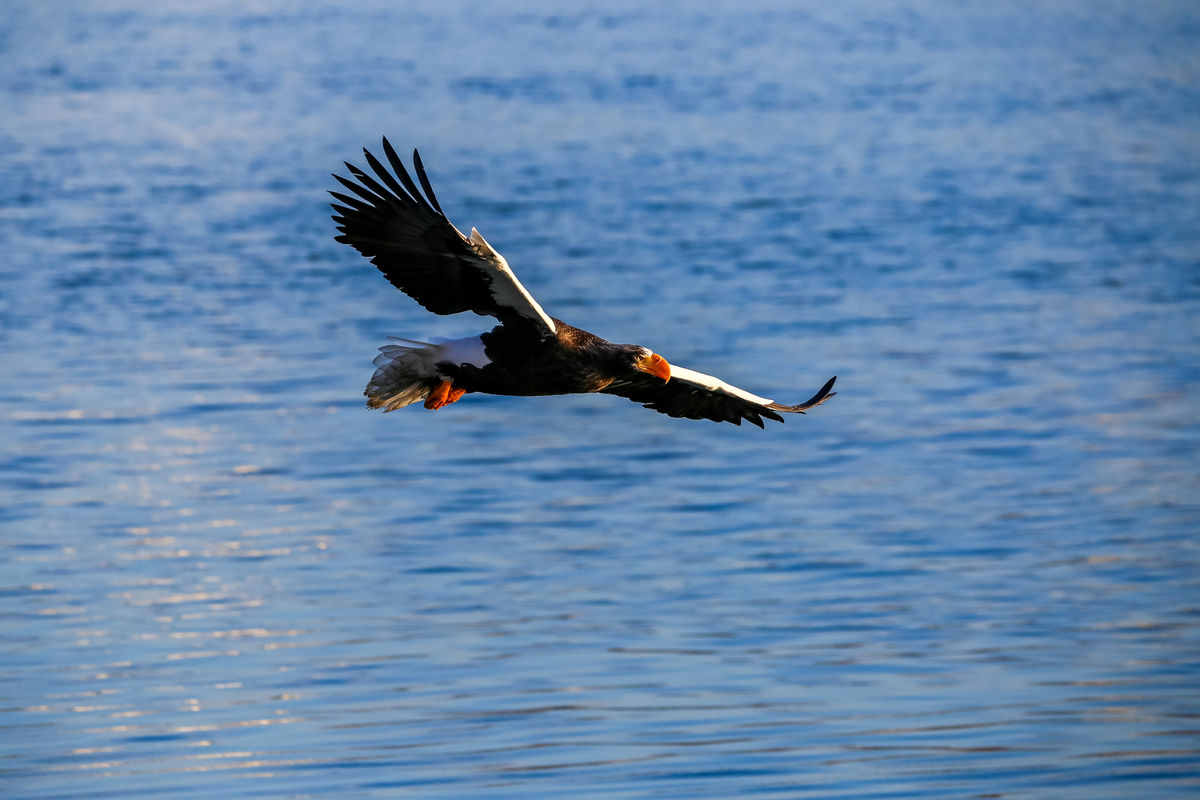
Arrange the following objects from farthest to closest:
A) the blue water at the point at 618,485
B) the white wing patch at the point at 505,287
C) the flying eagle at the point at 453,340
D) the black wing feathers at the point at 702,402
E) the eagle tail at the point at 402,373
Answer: the blue water at the point at 618,485 < the black wing feathers at the point at 702,402 < the eagle tail at the point at 402,373 < the flying eagle at the point at 453,340 < the white wing patch at the point at 505,287

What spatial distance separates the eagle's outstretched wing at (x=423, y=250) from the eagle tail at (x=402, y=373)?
234 millimetres

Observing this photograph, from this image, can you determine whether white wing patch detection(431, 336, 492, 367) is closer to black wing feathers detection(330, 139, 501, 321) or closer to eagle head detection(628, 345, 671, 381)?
black wing feathers detection(330, 139, 501, 321)

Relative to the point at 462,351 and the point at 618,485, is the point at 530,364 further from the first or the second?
the point at 618,485

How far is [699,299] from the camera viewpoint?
78.8 ft

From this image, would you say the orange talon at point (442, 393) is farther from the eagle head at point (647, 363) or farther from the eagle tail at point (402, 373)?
the eagle head at point (647, 363)

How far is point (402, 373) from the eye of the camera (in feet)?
27.7

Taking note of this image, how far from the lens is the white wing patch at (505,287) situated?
805cm

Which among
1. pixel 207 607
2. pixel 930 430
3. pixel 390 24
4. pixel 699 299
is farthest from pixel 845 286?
pixel 390 24

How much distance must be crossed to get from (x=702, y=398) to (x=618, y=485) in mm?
6868

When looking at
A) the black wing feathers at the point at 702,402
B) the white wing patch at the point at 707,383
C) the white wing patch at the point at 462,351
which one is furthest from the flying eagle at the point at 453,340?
the black wing feathers at the point at 702,402

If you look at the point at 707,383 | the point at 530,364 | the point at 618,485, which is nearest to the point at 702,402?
the point at 707,383

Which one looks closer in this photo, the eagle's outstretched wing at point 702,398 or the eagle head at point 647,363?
the eagle head at point 647,363

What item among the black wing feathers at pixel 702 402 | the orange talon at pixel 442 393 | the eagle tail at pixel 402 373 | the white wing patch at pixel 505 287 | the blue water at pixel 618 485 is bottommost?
the blue water at pixel 618 485

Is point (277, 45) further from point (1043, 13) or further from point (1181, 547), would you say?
point (1181, 547)
